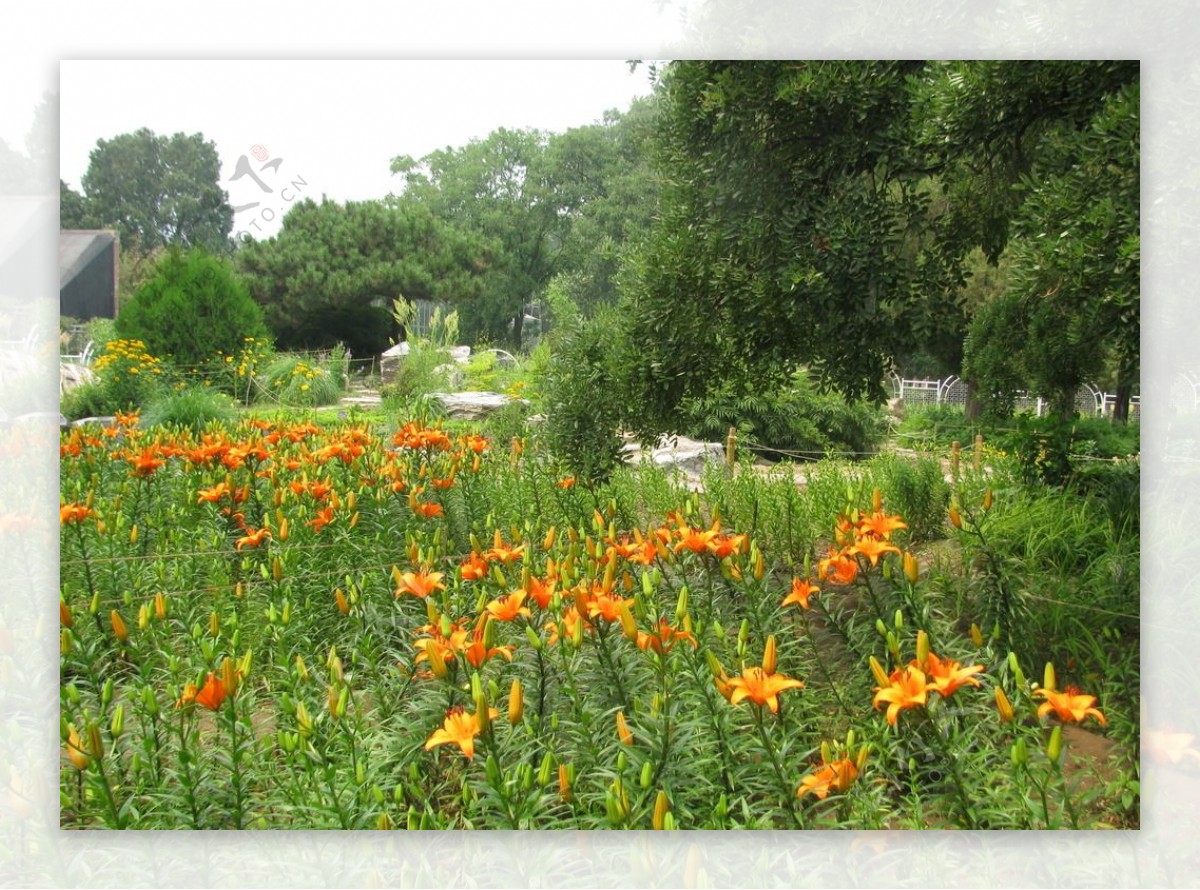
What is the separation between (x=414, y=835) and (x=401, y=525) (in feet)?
4.15

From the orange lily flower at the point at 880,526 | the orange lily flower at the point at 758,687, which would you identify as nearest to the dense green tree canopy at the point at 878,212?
the orange lily flower at the point at 880,526

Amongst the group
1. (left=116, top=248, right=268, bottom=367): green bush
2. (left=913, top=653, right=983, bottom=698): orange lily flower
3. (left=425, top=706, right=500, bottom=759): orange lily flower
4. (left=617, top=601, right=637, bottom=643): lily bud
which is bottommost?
(left=425, top=706, right=500, bottom=759): orange lily flower

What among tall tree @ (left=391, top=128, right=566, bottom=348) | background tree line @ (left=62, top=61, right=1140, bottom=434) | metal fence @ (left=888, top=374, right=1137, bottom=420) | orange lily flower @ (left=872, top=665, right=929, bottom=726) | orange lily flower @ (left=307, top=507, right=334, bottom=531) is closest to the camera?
orange lily flower @ (left=872, top=665, right=929, bottom=726)

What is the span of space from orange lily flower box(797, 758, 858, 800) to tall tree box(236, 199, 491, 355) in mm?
2031

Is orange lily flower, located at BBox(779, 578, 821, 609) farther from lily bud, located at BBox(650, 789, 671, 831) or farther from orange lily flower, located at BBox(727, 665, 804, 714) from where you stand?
lily bud, located at BBox(650, 789, 671, 831)

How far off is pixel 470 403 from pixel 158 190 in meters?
1.81

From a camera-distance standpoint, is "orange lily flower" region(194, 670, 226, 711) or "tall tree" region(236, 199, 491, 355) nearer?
"orange lily flower" region(194, 670, 226, 711)

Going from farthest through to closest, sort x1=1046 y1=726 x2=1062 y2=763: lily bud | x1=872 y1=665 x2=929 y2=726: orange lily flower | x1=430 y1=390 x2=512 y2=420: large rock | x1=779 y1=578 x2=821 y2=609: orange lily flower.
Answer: x1=430 y1=390 x2=512 y2=420: large rock, x1=779 y1=578 x2=821 y2=609: orange lily flower, x1=872 y1=665 x2=929 y2=726: orange lily flower, x1=1046 y1=726 x2=1062 y2=763: lily bud

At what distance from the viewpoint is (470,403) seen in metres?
4.29

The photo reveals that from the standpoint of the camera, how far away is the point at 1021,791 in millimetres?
1914

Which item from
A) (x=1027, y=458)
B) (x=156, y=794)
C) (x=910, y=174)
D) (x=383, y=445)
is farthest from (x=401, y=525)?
(x=1027, y=458)

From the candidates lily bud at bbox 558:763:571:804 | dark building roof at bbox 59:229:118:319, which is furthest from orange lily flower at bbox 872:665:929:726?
dark building roof at bbox 59:229:118:319

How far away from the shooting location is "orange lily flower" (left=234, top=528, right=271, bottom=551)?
8.45 feet

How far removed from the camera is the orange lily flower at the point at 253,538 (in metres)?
2.58
